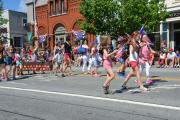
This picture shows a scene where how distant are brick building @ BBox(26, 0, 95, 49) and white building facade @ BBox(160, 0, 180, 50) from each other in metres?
10.1

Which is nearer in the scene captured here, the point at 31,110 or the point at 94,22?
the point at 31,110

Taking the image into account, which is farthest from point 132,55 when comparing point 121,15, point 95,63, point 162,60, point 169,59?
point 121,15

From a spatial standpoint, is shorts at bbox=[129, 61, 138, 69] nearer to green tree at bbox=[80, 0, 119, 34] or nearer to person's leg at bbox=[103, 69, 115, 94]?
person's leg at bbox=[103, 69, 115, 94]

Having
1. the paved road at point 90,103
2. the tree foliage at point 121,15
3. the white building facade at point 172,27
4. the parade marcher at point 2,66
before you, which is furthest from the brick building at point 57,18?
the paved road at point 90,103

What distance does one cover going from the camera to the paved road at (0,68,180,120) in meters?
8.77

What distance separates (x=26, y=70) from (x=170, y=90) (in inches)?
464

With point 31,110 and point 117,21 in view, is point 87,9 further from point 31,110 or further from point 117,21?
point 31,110

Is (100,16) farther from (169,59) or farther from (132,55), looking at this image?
(132,55)

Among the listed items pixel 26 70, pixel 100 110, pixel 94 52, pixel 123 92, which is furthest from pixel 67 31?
pixel 100 110

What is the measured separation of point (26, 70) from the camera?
73.0 feet

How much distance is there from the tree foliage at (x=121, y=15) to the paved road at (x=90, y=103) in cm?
1454

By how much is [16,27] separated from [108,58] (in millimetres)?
46160

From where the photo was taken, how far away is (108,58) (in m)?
11.7

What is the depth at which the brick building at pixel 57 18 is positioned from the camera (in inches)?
1642
